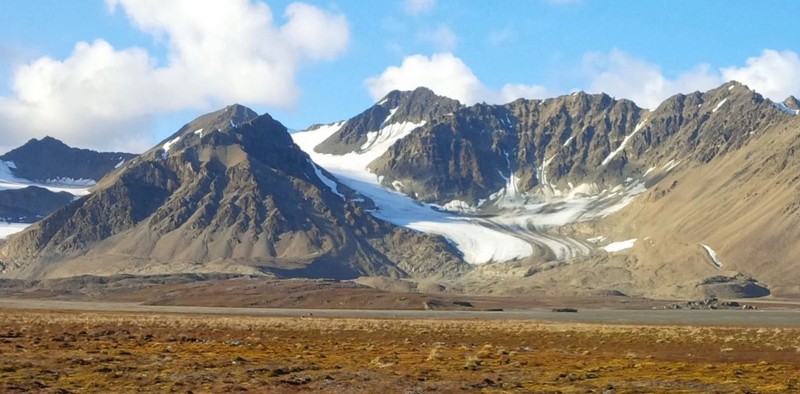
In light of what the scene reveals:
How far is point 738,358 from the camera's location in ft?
145

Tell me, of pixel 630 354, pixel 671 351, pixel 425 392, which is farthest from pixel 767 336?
pixel 425 392

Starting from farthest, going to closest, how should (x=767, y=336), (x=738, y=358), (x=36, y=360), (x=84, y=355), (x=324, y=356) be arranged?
(x=767, y=336) → (x=738, y=358) → (x=324, y=356) → (x=84, y=355) → (x=36, y=360)

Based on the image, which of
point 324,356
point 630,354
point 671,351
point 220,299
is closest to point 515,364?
point 324,356

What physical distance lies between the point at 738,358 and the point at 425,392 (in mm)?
21940

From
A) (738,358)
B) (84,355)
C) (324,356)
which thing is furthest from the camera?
(738,358)

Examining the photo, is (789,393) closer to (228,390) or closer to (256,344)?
(228,390)

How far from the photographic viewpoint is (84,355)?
38.0 meters

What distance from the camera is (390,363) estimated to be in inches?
1448

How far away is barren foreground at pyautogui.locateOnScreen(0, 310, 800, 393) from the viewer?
28922mm

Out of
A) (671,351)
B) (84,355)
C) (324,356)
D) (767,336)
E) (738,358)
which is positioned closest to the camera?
(84,355)

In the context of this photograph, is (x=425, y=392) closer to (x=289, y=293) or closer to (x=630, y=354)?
(x=630, y=354)

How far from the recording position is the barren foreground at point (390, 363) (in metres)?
28.9

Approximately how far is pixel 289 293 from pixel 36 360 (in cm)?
16467

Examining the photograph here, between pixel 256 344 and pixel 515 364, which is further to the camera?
pixel 256 344
